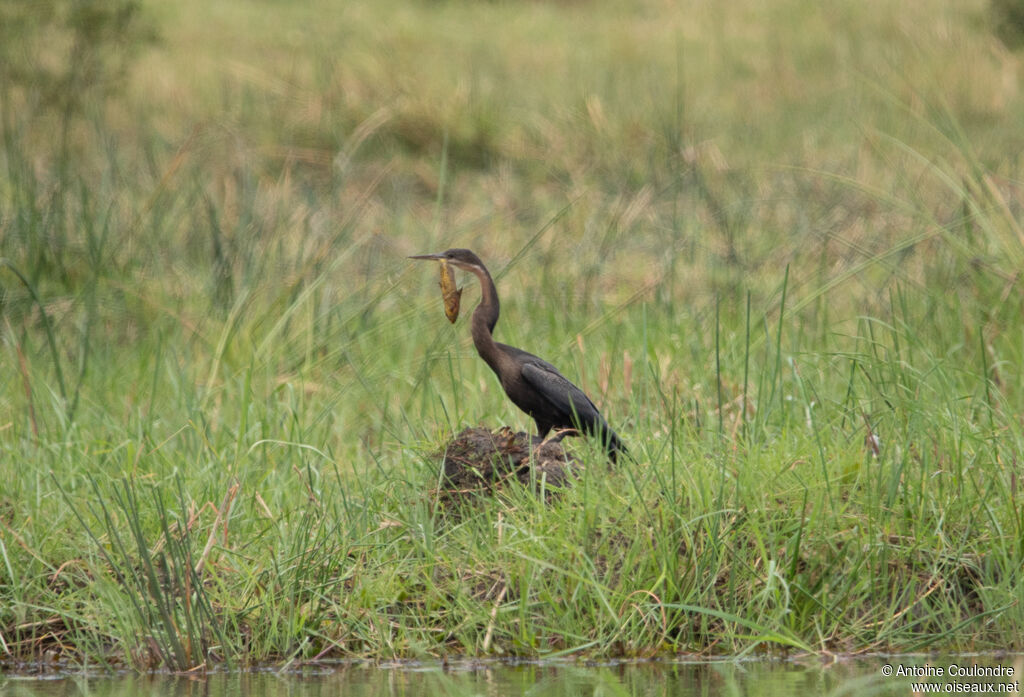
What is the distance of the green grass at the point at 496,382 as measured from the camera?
4309mm

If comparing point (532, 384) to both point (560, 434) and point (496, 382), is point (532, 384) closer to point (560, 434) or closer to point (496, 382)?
point (560, 434)

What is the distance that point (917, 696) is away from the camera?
12.0ft

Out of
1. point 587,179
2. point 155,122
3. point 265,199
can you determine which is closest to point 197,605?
point 265,199

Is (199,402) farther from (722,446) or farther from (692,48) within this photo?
A: (692,48)

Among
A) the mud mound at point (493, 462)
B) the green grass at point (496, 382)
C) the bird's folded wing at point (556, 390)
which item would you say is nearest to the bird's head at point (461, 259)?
the bird's folded wing at point (556, 390)

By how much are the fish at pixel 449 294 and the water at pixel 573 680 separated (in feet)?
4.32

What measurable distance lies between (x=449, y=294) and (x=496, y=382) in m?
1.60

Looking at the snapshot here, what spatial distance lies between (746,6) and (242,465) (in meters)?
14.3

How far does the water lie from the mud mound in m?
0.76

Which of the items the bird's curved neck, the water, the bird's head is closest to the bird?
the bird's curved neck

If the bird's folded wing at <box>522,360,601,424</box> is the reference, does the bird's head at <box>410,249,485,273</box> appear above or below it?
above

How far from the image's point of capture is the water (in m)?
3.78

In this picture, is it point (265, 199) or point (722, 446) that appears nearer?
point (722, 446)

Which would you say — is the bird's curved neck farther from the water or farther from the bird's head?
the water
